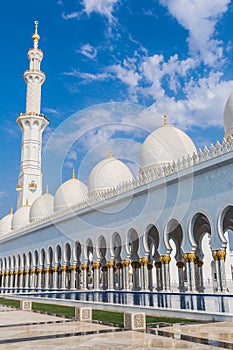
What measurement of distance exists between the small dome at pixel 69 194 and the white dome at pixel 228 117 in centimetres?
1129

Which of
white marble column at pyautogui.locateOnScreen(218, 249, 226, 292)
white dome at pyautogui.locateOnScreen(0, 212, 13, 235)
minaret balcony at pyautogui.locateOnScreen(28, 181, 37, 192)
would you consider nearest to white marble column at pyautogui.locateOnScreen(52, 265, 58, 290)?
minaret balcony at pyautogui.locateOnScreen(28, 181, 37, 192)

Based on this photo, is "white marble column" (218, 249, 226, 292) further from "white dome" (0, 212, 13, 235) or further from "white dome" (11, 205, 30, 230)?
"white dome" (0, 212, 13, 235)

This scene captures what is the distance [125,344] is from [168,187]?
1038cm

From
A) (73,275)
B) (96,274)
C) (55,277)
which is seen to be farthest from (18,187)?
(96,274)

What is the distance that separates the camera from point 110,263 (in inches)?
704

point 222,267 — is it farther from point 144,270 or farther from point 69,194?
point 69,194

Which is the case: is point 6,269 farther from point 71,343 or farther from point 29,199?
point 71,343

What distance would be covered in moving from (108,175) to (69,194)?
4510 mm

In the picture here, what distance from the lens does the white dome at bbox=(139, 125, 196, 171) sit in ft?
58.7

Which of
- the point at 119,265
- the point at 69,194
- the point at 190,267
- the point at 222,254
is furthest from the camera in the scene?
the point at 69,194

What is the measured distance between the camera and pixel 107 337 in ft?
16.9

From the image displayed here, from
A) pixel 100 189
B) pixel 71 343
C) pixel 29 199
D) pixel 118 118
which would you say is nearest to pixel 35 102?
pixel 29 199

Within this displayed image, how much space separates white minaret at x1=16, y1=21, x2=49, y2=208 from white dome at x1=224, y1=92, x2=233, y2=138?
65.3 ft

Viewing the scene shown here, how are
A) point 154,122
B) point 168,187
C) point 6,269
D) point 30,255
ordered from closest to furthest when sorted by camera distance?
point 168,187, point 154,122, point 30,255, point 6,269
